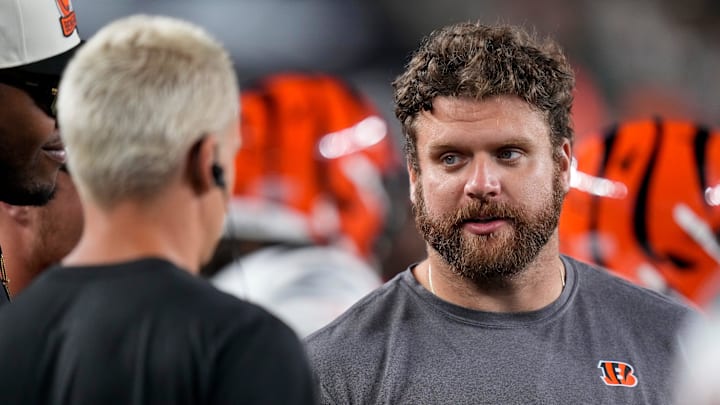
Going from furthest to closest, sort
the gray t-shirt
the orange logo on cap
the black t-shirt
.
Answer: the orange logo on cap < the gray t-shirt < the black t-shirt

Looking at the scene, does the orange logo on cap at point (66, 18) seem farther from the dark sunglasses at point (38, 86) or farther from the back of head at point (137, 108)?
the back of head at point (137, 108)

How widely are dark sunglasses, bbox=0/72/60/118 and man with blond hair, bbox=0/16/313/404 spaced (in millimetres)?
537

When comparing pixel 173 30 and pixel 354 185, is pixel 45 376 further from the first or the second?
pixel 354 185

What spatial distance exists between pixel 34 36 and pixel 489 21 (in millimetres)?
→ 2617

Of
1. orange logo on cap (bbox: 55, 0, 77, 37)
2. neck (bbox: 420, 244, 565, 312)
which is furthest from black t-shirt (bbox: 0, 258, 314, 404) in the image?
orange logo on cap (bbox: 55, 0, 77, 37)

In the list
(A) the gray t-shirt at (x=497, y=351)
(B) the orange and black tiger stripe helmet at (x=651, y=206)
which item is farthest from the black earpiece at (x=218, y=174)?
(B) the orange and black tiger stripe helmet at (x=651, y=206)

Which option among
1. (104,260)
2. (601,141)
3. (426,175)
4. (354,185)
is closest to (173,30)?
(104,260)

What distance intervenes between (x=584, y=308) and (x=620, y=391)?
0.54 feet

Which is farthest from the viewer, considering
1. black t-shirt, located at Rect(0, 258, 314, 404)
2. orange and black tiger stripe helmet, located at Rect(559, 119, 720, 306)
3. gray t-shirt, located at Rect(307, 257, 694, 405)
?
orange and black tiger stripe helmet, located at Rect(559, 119, 720, 306)

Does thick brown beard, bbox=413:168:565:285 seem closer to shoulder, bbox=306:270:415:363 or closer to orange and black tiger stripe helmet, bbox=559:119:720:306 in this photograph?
shoulder, bbox=306:270:415:363

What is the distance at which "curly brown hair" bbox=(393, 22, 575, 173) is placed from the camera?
1.50 meters

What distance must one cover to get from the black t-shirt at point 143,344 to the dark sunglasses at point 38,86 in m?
0.60

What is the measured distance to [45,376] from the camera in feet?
2.92

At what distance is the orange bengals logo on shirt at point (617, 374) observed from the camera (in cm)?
144
